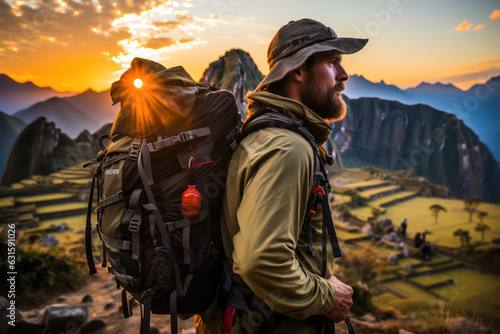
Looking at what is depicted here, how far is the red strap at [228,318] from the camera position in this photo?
1.78 m

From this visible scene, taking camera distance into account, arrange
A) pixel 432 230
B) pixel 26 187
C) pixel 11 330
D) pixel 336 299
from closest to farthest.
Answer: pixel 336 299 < pixel 11 330 < pixel 26 187 < pixel 432 230

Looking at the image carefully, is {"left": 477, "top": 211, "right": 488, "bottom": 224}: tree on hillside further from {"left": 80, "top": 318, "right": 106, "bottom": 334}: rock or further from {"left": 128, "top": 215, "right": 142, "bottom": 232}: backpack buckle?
{"left": 128, "top": 215, "right": 142, "bottom": 232}: backpack buckle

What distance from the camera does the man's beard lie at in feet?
6.31

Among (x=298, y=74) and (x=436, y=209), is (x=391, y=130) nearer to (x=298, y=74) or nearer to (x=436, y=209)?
(x=436, y=209)

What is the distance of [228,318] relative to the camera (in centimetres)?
180

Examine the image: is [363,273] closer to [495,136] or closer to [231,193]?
[231,193]

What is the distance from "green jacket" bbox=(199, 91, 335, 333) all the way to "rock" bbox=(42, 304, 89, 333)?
6.67m

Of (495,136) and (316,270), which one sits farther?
(495,136)

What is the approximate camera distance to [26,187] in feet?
54.7

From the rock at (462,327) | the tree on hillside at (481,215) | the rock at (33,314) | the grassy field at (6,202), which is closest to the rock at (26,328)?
the rock at (33,314)

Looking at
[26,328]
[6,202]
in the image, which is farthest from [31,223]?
[26,328]

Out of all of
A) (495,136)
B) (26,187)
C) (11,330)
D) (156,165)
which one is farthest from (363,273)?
(26,187)

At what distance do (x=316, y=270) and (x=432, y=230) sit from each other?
82.6 ft

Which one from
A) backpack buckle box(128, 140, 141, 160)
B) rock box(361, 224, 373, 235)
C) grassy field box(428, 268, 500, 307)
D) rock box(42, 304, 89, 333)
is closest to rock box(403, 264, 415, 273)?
grassy field box(428, 268, 500, 307)
